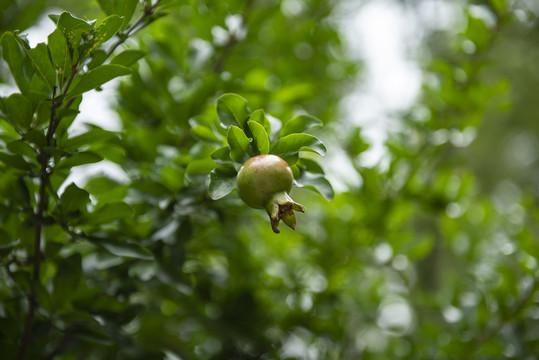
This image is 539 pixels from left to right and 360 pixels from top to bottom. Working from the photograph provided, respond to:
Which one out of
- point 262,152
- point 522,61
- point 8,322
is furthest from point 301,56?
point 522,61

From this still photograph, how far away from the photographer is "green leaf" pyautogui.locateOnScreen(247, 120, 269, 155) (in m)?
0.52

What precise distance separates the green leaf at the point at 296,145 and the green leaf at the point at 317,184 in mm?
41

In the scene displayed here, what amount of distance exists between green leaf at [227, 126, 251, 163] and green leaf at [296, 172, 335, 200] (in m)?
0.07

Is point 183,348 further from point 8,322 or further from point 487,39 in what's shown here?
point 487,39

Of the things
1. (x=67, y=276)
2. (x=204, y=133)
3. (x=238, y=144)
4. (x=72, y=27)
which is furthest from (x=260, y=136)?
(x=67, y=276)

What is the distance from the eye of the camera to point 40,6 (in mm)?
904

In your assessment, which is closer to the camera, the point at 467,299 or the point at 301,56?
the point at 467,299

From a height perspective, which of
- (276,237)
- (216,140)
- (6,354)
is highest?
(216,140)

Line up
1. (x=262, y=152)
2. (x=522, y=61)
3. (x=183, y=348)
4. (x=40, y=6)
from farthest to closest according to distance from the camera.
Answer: (x=522, y=61)
(x=183, y=348)
(x=40, y=6)
(x=262, y=152)

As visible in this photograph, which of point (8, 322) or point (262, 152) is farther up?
point (262, 152)

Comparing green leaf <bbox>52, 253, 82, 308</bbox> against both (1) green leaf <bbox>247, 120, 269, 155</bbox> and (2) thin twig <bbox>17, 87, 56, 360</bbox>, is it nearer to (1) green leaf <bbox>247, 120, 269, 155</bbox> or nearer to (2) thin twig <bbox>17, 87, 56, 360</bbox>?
(2) thin twig <bbox>17, 87, 56, 360</bbox>

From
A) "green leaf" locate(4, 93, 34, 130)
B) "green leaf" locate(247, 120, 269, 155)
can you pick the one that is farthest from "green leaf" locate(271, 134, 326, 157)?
"green leaf" locate(4, 93, 34, 130)

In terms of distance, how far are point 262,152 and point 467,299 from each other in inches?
30.3

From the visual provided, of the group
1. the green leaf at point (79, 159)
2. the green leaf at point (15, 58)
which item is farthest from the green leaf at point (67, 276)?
the green leaf at point (15, 58)
